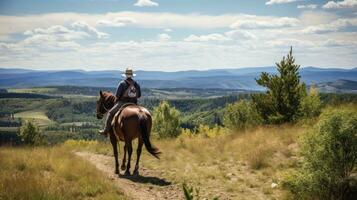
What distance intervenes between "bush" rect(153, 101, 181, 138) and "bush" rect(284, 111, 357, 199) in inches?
2440

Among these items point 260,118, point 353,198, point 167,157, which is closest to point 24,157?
point 167,157

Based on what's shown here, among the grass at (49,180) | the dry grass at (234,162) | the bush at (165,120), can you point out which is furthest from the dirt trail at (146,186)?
the bush at (165,120)

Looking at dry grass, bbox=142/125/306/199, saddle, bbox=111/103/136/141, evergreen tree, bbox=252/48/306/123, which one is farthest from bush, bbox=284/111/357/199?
evergreen tree, bbox=252/48/306/123

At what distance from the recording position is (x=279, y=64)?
31.4 metres

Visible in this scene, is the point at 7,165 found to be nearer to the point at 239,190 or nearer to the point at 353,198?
the point at 239,190

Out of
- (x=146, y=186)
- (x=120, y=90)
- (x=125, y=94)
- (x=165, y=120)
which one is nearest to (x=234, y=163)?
(x=146, y=186)

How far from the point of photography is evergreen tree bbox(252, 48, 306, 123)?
29.3 meters

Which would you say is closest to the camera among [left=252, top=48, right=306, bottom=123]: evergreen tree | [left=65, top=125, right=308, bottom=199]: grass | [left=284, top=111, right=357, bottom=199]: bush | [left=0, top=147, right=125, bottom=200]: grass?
[left=0, top=147, right=125, bottom=200]: grass

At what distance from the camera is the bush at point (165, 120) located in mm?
72500

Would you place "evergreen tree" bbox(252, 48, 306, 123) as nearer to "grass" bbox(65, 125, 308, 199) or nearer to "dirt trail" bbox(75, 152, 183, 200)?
"grass" bbox(65, 125, 308, 199)

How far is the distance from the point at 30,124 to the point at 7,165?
6148cm

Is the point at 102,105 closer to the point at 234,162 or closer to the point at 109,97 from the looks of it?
the point at 109,97

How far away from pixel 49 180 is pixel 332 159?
27.9ft

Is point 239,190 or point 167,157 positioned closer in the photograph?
point 239,190
